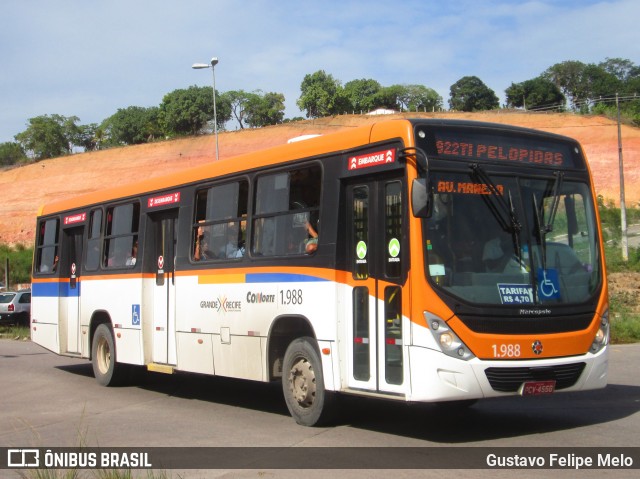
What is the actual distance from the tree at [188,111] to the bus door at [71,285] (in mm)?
99239

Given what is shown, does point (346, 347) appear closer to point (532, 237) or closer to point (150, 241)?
point (532, 237)

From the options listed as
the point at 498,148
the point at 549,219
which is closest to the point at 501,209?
the point at 549,219

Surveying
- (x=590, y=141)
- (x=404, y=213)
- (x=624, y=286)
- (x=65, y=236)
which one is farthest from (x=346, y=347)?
(x=590, y=141)

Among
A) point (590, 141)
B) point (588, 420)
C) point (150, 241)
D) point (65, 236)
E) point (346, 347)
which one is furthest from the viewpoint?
point (590, 141)

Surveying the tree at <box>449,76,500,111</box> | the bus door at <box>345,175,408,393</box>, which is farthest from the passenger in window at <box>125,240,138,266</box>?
the tree at <box>449,76,500,111</box>

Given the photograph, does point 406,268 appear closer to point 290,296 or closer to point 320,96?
point 290,296

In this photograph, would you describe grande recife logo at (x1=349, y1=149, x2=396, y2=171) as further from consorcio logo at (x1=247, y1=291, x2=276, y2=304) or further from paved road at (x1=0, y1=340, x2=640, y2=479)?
paved road at (x1=0, y1=340, x2=640, y2=479)

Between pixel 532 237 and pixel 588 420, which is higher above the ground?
pixel 532 237

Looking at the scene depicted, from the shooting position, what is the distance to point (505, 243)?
324 inches

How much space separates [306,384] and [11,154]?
391 ft

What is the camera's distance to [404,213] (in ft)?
26.7

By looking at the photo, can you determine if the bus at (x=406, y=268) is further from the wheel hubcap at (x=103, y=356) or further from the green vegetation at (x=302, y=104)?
the green vegetation at (x=302, y=104)

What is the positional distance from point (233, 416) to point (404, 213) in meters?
A: 4.06

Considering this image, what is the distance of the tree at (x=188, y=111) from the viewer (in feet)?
378
